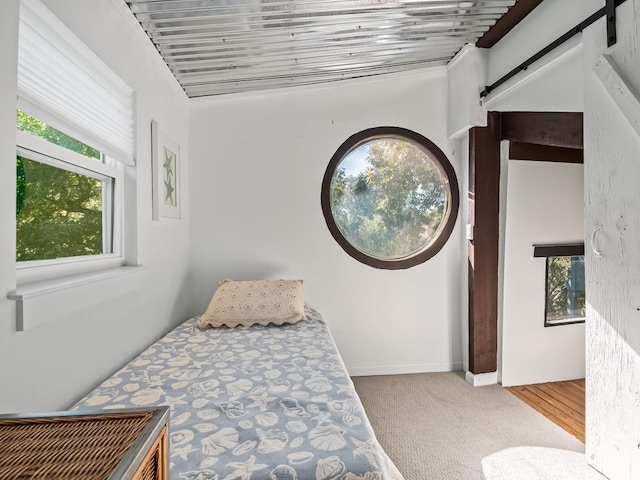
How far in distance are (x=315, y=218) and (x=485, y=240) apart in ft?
4.21

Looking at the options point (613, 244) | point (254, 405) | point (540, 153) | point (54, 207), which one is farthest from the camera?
point (540, 153)

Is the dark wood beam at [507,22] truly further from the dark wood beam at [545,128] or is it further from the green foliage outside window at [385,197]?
the green foliage outside window at [385,197]

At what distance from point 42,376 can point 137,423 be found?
2.48 ft

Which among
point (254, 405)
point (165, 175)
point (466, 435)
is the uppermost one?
point (165, 175)

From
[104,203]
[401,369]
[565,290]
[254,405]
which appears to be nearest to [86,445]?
[254,405]

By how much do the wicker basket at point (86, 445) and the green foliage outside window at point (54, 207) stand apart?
2.61 ft

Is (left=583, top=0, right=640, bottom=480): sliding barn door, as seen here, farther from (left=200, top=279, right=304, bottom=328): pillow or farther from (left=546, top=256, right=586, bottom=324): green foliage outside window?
(left=200, top=279, right=304, bottom=328): pillow

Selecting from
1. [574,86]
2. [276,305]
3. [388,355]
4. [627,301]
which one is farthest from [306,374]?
[574,86]

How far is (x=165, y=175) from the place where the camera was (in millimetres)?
2311

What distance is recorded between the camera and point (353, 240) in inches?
119

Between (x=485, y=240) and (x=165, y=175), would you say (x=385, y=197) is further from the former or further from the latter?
(x=165, y=175)

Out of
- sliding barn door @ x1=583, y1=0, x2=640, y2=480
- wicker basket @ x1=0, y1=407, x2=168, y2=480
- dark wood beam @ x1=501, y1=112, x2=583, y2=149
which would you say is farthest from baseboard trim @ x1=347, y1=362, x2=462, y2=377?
wicker basket @ x1=0, y1=407, x2=168, y2=480

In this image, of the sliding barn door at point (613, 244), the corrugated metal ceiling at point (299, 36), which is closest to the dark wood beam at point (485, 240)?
the corrugated metal ceiling at point (299, 36)

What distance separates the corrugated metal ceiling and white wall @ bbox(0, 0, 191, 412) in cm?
17
